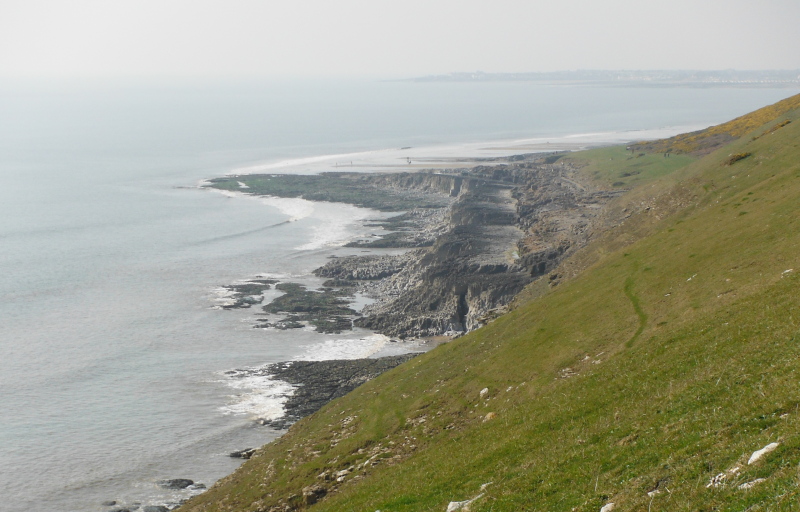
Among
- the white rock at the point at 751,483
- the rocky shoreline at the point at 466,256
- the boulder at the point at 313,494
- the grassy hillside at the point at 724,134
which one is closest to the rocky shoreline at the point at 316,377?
the rocky shoreline at the point at 466,256

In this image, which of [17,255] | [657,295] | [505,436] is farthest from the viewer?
[17,255]

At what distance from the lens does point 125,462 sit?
2250 inches

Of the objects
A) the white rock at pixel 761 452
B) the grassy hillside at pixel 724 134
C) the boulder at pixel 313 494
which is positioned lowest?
the boulder at pixel 313 494

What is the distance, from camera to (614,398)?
94.1 ft

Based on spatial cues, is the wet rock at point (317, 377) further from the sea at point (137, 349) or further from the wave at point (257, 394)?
the sea at point (137, 349)

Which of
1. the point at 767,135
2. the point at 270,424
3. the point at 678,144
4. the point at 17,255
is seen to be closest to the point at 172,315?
the point at 270,424

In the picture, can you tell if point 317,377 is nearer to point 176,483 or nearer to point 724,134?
point 176,483

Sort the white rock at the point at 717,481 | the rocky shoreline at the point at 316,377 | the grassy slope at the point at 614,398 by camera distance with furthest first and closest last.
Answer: the rocky shoreline at the point at 316,377
the grassy slope at the point at 614,398
the white rock at the point at 717,481

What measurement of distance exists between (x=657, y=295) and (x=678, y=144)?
115m

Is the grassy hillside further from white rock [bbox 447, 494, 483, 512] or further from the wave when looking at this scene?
white rock [bbox 447, 494, 483, 512]

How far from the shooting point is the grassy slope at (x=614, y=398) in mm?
19531

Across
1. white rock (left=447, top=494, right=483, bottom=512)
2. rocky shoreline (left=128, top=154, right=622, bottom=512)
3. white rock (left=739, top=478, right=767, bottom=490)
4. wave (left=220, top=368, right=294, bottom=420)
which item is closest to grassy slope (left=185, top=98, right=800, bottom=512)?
white rock (left=739, top=478, right=767, bottom=490)

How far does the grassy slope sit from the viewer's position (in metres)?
19.5

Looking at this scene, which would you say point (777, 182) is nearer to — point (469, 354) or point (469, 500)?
point (469, 354)
